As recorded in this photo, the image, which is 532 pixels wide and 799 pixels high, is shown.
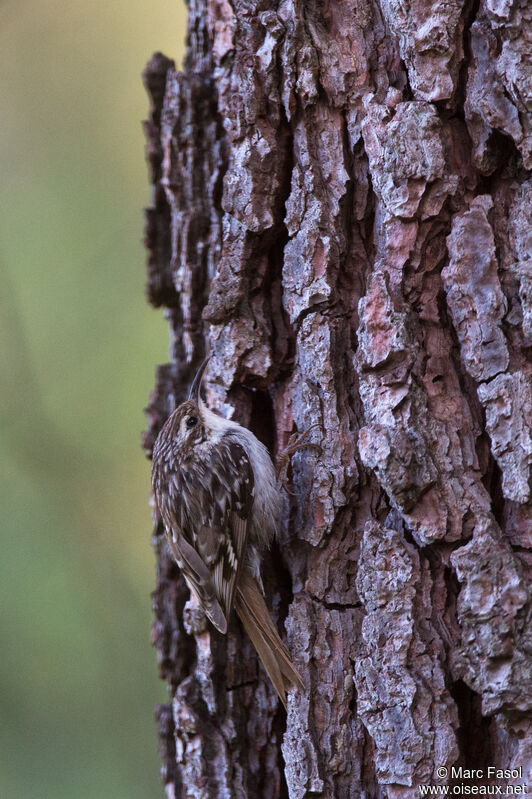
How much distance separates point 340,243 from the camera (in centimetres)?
205

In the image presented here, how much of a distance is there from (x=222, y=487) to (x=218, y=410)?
1.40ft

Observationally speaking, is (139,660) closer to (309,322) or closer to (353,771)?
(353,771)

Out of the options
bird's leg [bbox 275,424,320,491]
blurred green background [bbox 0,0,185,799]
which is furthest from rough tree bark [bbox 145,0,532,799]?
blurred green background [bbox 0,0,185,799]

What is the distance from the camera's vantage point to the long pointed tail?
2016 mm

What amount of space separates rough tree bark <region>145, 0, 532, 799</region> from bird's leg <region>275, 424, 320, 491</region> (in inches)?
1.2

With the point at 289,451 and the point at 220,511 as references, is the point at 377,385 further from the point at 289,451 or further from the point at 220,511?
the point at 220,511

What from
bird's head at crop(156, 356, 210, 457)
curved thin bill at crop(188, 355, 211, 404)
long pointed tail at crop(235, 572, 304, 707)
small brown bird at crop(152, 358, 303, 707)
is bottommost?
long pointed tail at crop(235, 572, 304, 707)

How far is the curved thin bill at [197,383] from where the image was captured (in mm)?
2385

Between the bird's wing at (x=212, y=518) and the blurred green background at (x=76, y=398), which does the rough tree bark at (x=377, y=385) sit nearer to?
the bird's wing at (x=212, y=518)

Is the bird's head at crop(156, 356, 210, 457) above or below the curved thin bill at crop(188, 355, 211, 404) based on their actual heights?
below

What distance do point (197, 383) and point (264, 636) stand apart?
80cm

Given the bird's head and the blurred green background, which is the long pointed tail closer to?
the bird's head

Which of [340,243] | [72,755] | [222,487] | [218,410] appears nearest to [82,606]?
[72,755]

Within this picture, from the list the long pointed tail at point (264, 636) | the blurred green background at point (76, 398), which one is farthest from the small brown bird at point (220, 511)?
the blurred green background at point (76, 398)
